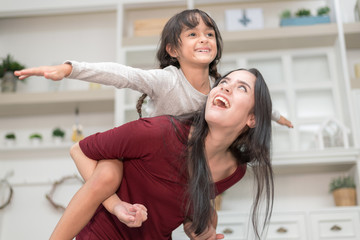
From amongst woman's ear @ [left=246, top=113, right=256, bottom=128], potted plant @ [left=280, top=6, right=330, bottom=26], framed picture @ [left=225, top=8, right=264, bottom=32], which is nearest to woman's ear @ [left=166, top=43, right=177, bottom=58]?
woman's ear @ [left=246, top=113, right=256, bottom=128]

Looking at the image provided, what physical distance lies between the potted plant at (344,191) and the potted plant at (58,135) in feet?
6.98

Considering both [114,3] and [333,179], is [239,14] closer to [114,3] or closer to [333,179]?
[114,3]

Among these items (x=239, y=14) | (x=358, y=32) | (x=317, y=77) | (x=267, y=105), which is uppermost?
(x=239, y=14)

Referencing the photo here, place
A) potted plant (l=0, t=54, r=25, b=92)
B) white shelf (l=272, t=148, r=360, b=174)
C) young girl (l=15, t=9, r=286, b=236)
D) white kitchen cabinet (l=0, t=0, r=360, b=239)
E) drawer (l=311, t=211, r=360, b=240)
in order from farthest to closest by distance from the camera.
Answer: potted plant (l=0, t=54, r=25, b=92) → white kitchen cabinet (l=0, t=0, r=360, b=239) → white shelf (l=272, t=148, r=360, b=174) → drawer (l=311, t=211, r=360, b=240) → young girl (l=15, t=9, r=286, b=236)

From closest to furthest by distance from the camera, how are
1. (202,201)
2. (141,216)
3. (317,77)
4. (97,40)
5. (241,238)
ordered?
(141,216), (202,201), (241,238), (317,77), (97,40)

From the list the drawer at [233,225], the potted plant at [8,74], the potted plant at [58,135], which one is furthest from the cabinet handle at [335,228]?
the potted plant at [8,74]

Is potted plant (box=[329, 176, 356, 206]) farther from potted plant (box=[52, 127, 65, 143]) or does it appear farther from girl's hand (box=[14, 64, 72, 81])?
girl's hand (box=[14, 64, 72, 81])

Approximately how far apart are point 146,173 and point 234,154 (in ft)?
0.99

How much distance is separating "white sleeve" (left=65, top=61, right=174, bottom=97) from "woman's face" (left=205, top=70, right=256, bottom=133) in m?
0.22

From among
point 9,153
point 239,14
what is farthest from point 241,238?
point 9,153

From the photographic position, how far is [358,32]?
10.2 feet

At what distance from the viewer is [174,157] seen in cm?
112

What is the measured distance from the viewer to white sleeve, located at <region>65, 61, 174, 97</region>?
1.07m

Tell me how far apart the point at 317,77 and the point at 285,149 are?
67cm
